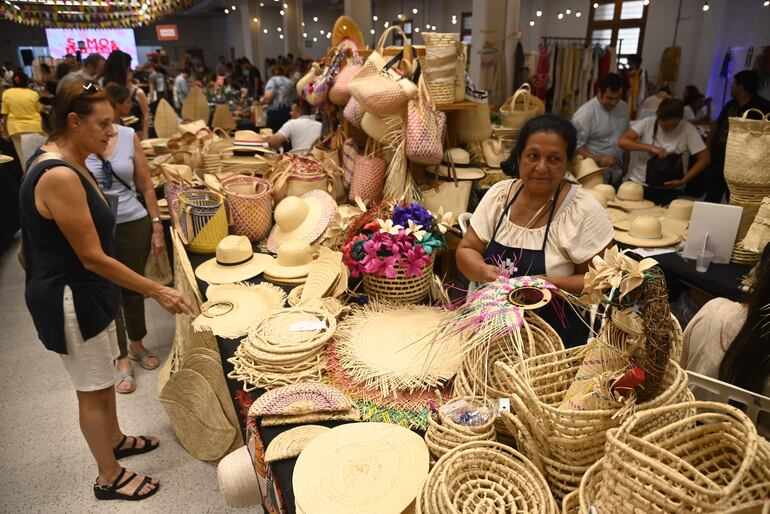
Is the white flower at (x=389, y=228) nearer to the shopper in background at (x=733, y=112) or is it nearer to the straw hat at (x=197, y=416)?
the straw hat at (x=197, y=416)

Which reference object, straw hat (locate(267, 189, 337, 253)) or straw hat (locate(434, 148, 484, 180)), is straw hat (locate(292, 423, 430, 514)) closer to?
straw hat (locate(267, 189, 337, 253))

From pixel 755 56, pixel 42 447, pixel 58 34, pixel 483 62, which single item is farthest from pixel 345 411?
pixel 58 34

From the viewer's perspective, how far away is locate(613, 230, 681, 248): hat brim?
293 centimetres

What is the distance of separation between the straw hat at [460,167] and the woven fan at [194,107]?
384 cm

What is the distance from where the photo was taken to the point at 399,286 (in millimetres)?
2035

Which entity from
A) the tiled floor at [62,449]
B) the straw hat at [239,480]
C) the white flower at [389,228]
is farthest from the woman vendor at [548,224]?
the tiled floor at [62,449]

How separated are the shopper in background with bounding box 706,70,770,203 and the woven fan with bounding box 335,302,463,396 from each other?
12.5ft

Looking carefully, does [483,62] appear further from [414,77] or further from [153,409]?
[153,409]

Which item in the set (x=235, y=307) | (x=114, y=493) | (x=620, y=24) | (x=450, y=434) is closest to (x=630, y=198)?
(x=235, y=307)

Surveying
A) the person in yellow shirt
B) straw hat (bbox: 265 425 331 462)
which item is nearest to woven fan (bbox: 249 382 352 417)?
straw hat (bbox: 265 425 331 462)

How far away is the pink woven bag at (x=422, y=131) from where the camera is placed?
2594mm

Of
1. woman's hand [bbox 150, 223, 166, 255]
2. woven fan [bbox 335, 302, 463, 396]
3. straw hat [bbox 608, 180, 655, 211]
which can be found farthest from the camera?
straw hat [bbox 608, 180, 655, 211]

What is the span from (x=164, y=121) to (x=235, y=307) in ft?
12.3

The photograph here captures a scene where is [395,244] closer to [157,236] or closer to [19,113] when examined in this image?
[157,236]
